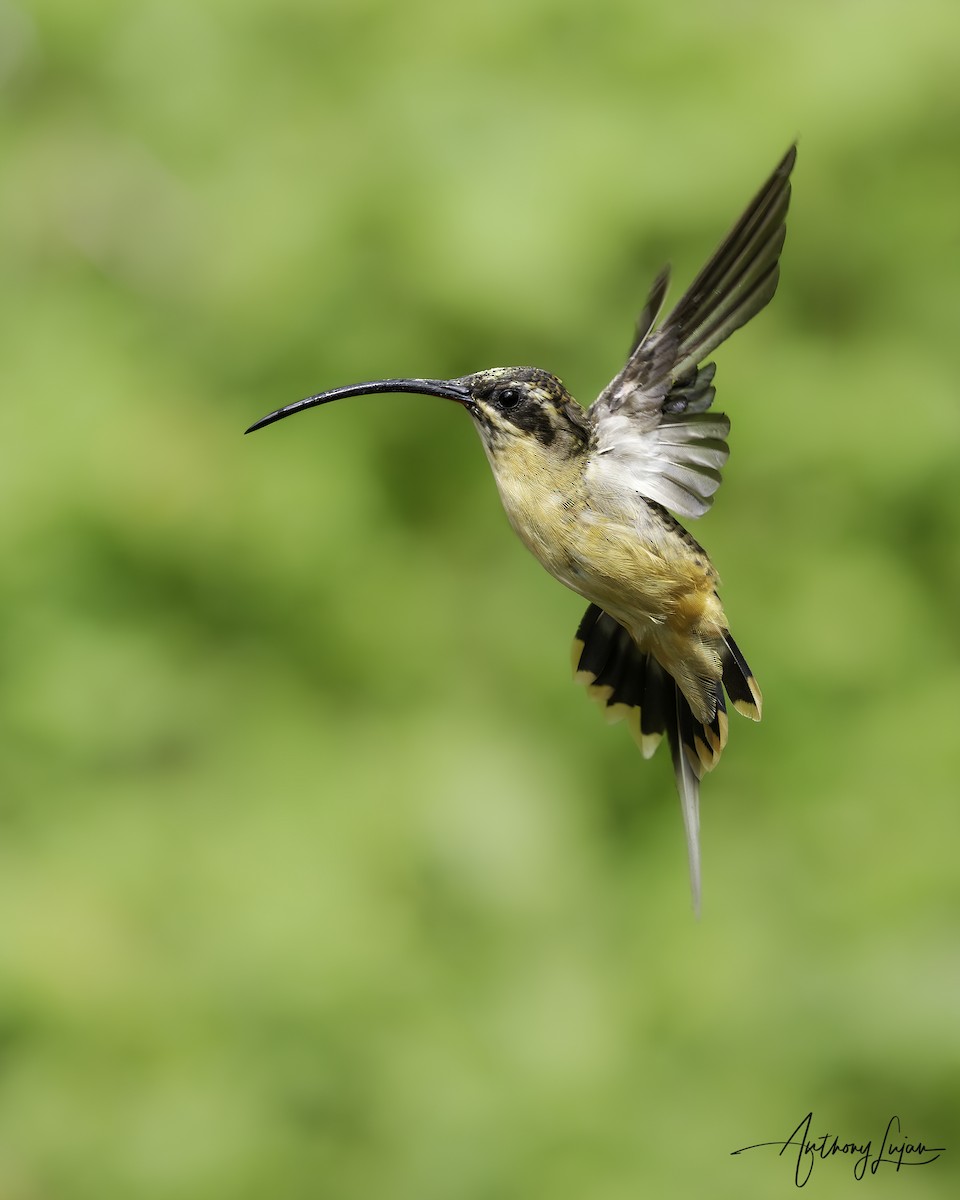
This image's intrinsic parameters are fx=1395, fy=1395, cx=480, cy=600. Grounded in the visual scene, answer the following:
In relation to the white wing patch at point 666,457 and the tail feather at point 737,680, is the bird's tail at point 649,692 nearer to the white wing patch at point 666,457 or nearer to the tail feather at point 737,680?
the tail feather at point 737,680

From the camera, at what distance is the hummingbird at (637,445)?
950 mm

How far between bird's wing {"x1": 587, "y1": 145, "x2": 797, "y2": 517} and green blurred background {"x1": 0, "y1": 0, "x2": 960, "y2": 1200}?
75.7 inches

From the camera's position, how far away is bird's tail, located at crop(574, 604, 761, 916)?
1135 millimetres

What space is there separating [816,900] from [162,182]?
2.23 meters

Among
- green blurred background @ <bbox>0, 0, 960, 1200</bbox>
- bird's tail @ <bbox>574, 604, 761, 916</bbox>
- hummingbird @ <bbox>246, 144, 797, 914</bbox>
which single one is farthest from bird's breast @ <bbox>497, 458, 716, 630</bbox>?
green blurred background @ <bbox>0, 0, 960, 1200</bbox>

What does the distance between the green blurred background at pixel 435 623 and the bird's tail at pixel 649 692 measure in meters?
1.64

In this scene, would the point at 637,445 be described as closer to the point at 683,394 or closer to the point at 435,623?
the point at 683,394

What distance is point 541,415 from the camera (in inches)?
39.6

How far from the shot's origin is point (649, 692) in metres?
1.23

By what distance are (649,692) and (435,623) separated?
193 cm

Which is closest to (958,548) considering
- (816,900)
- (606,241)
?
(816,900)

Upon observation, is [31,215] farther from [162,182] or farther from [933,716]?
[933,716]
